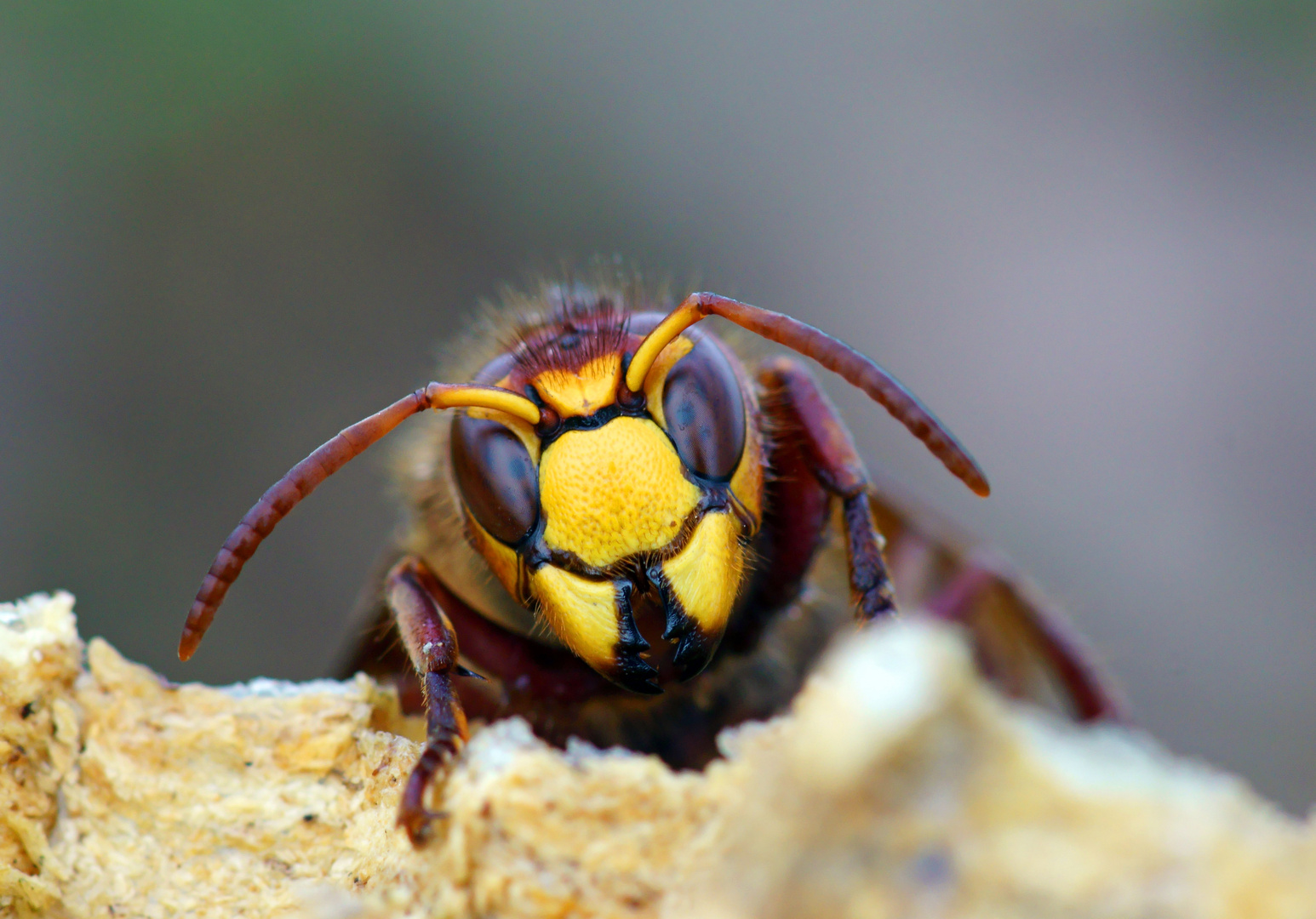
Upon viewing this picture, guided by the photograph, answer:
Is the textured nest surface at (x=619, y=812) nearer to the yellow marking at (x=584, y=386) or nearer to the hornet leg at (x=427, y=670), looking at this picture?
the hornet leg at (x=427, y=670)

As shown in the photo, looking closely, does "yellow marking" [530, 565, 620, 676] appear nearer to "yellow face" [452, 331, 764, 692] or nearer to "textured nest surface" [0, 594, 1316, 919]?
"yellow face" [452, 331, 764, 692]

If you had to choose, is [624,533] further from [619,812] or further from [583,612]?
[619,812]

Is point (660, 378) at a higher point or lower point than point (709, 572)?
higher

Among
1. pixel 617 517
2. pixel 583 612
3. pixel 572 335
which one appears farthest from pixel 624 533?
pixel 572 335

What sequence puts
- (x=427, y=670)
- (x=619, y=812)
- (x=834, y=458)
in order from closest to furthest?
(x=619, y=812) < (x=427, y=670) < (x=834, y=458)

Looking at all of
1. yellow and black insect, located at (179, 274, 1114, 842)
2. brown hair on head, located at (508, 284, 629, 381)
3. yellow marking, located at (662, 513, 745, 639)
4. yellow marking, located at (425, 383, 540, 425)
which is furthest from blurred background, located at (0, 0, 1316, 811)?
yellow marking, located at (662, 513, 745, 639)

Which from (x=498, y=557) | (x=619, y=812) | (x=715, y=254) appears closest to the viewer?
(x=619, y=812)

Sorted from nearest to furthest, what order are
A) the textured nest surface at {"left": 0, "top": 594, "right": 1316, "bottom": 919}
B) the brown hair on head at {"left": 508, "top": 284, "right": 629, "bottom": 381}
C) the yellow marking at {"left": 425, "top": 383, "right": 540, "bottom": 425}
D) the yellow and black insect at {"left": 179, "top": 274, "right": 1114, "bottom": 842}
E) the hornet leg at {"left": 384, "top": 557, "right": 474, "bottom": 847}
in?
1. the textured nest surface at {"left": 0, "top": 594, "right": 1316, "bottom": 919}
2. the hornet leg at {"left": 384, "top": 557, "right": 474, "bottom": 847}
3. the yellow and black insect at {"left": 179, "top": 274, "right": 1114, "bottom": 842}
4. the yellow marking at {"left": 425, "top": 383, "right": 540, "bottom": 425}
5. the brown hair on head at {"left": 508, "top": 284, "right": 629, "bottom": 381}
